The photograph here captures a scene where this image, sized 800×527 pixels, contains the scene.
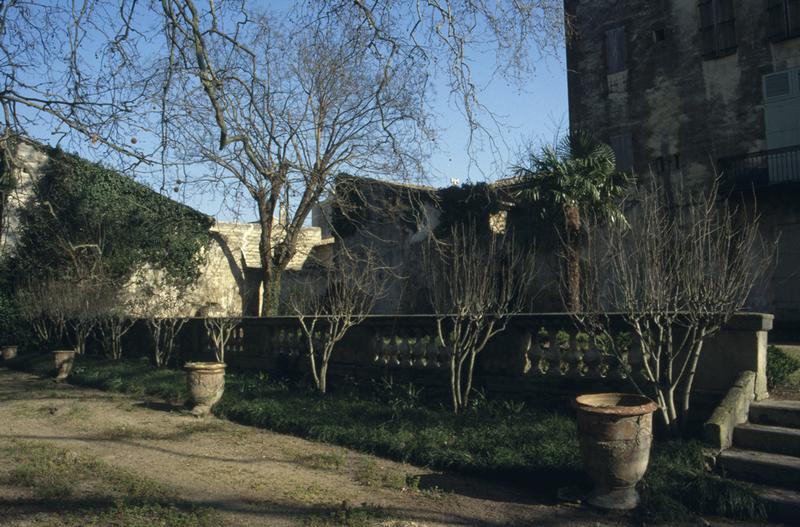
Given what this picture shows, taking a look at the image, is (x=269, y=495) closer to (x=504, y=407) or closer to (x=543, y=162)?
(x=504, y=407)

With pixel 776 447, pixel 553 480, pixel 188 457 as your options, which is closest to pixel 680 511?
pixel 553 480

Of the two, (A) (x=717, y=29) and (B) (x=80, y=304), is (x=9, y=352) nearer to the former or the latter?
(B) (x=80, y=304)

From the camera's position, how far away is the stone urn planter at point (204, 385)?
10773 millimetres

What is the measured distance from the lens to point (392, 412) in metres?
9.27

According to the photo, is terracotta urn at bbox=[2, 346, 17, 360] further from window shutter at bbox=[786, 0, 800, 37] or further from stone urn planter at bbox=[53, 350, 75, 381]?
window shutter at bbox=[786, 0, 800, 37]

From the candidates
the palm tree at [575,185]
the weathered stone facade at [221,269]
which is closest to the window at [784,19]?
the palm tree at [575,185]

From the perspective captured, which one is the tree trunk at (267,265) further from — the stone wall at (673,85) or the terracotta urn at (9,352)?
the stone wall at (673,85)

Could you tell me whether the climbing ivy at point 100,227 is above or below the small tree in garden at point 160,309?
above

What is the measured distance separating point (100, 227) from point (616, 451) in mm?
20968

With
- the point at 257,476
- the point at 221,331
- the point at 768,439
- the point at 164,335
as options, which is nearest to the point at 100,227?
the point at 164,335

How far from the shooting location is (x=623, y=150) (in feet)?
75.7

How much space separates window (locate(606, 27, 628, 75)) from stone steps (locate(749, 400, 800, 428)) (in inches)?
725

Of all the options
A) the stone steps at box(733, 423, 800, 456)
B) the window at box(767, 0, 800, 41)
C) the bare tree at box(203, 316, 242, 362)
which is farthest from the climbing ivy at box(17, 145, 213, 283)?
the window at box(767, 0, 800, 41)

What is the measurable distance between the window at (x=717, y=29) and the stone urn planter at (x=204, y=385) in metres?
18.0
